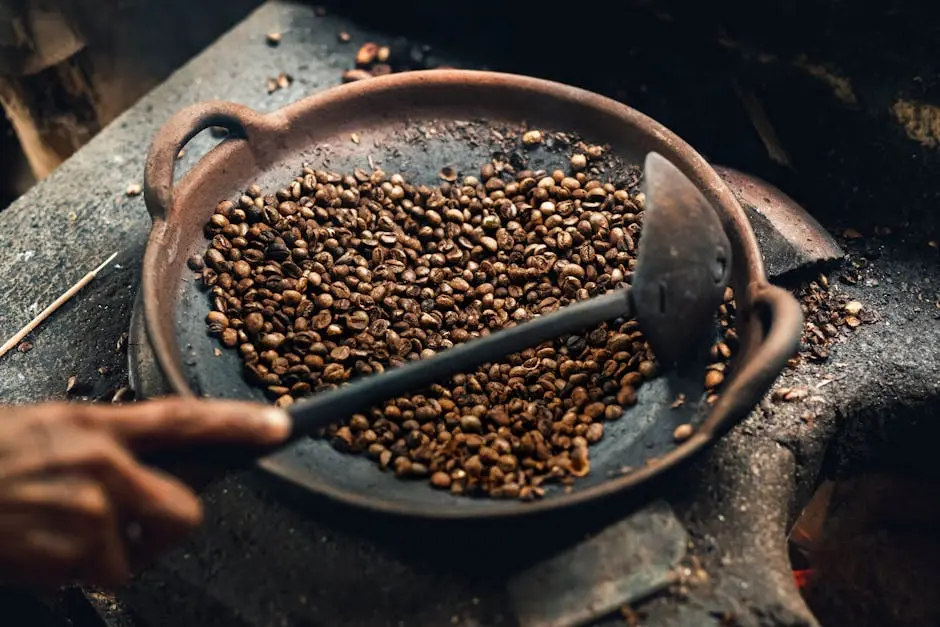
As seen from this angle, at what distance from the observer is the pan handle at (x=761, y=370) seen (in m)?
1.49

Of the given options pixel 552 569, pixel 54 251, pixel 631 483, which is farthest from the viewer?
pixel 54 251

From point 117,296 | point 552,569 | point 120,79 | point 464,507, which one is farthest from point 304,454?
point 120,79

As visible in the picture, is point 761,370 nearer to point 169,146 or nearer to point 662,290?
point 662,290

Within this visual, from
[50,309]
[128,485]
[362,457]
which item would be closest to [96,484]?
[128,485]

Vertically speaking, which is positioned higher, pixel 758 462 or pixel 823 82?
pixel 823 82

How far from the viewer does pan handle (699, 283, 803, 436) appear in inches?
58.8

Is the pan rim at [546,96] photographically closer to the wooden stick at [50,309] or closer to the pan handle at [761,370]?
the pan handle at [761,370]

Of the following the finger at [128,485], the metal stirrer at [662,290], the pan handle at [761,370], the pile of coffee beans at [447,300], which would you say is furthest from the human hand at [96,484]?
the pan handle at [761,370]

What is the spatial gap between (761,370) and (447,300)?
29.5 inches

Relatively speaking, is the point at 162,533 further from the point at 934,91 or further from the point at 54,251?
the point at 934,91

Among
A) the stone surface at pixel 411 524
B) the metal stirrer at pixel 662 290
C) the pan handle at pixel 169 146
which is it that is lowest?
the stone surface at pixel 411 524

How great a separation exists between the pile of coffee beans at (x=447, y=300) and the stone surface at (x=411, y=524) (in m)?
0.18

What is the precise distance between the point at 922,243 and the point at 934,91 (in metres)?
0.38

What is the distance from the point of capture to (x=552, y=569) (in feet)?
5.33
